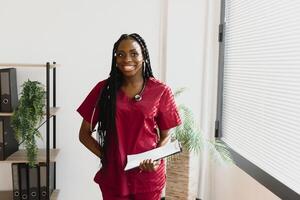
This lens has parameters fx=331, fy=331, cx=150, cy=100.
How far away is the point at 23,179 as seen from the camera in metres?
2.50

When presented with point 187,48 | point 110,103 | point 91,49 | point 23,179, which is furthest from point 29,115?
point 187,48

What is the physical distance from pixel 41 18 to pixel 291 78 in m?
1.96

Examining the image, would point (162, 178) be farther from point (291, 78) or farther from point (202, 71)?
point (202, 71)

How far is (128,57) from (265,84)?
983 millimetres

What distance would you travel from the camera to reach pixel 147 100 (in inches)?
60.6

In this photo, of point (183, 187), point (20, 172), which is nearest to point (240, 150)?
point (183, 187)

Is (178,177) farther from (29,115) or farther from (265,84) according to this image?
(29,115)

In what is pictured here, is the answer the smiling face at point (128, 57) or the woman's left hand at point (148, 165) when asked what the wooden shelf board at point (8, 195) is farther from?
the smiling face at point (128, 57)

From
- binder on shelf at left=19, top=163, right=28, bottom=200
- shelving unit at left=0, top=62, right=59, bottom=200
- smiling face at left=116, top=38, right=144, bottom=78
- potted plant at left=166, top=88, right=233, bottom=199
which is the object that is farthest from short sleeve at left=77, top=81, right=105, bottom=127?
binder on shelf at left=19, top=163, right=28, bottom=200

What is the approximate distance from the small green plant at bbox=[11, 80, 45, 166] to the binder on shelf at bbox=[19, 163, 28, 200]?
124mm

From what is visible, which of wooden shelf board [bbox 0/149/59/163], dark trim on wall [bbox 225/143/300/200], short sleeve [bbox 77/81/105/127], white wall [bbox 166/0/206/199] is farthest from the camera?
white wall [bbox 166/0/206/199]

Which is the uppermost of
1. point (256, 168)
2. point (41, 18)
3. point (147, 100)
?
point (41, 18)

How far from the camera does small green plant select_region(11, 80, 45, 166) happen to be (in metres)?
2.32

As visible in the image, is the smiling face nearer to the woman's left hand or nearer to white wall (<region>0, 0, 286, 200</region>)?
the woman's left hand
